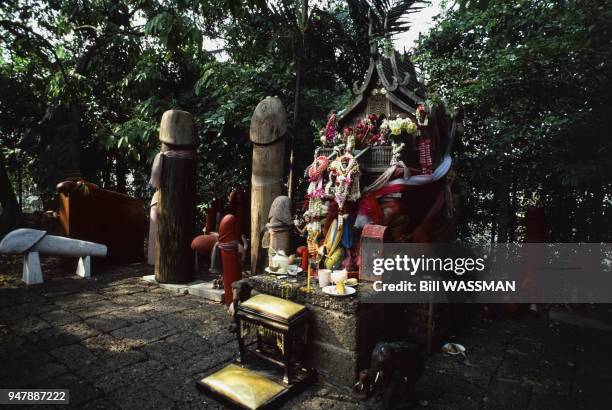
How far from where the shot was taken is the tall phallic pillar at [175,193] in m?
6.25

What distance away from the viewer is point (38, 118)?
31.3ft

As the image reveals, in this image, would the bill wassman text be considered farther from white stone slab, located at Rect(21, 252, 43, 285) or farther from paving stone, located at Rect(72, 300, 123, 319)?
white stone slab, located at Rect(21, 252, 43, 285)

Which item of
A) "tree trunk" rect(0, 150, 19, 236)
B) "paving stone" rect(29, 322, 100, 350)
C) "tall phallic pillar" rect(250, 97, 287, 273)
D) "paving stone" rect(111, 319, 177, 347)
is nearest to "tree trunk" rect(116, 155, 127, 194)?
"tree trunk" rect(0, 150, 19, 236)

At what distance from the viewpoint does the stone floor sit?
3.32 meters

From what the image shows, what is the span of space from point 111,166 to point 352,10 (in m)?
8.62

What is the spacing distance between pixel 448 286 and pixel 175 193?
4.60 metres

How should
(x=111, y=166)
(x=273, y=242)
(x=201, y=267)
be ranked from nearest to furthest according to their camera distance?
1. (x=273, y=242)
2. (x=201, y=267)
3. (x=111, y=166)

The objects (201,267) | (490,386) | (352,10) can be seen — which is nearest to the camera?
(490,386)

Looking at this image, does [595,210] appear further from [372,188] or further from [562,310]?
[372,188]

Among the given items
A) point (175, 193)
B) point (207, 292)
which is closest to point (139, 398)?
point (207, 292)

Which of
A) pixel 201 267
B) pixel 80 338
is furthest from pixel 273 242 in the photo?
pixel 201 267

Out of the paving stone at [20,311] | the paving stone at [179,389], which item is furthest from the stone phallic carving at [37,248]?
the paving stone at [179,389]

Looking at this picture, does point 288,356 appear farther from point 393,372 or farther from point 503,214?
point 503,214

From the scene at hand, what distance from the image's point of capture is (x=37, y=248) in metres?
6.37
